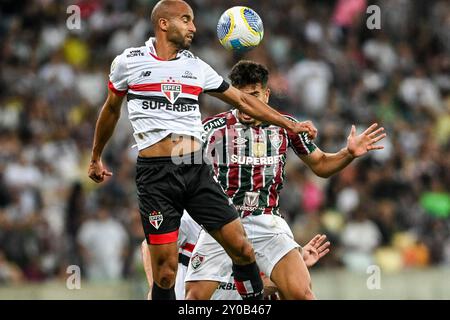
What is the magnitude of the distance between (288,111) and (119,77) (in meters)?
7.80

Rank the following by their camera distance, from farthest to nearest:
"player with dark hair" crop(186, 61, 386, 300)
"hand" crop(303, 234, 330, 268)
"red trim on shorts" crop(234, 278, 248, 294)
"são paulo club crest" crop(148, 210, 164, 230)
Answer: "hand" crop(303, 234, 330, 268)
"player with dark hair" crop(186, 61, 386, 300)
"red trim on shorts" crop(234, 278, 248, 294)
"são paulo club crest" crop(148, 210, 164, 230)

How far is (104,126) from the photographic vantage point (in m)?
7.68

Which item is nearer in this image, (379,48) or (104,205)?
(104,205)

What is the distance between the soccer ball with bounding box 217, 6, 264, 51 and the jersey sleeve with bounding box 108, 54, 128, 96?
131cm

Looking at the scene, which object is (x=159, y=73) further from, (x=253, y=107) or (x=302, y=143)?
(x=302, y=143)

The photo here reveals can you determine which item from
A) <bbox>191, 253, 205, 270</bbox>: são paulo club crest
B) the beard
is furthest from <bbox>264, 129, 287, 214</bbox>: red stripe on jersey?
the beard

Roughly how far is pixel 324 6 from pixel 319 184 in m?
4.38

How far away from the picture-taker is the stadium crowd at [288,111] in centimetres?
1263

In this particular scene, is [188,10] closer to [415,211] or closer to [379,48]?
[415,211]

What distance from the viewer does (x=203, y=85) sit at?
7.57m

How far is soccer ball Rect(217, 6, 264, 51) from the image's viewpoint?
8438mm

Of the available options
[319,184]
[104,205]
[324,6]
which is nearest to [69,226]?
[104,205]

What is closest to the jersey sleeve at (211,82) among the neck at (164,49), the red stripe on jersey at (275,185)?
the neck at (164,49)

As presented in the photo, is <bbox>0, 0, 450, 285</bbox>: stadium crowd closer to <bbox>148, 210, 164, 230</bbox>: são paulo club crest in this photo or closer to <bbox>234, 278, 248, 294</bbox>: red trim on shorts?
<bbox>234, 278, 248, 294</bbox>: red trim on shorts
